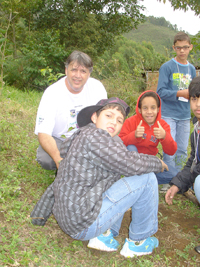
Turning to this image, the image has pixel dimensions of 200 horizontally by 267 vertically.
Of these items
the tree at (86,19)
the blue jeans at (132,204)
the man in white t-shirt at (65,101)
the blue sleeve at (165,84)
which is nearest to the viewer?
the blue jeans at (132,204)

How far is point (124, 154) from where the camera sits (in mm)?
1849

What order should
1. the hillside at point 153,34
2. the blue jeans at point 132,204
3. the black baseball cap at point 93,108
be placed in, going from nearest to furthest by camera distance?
the blue jeans at point 132,204 < the black baseball cap at point 93,108 < the hillside at point 153,34

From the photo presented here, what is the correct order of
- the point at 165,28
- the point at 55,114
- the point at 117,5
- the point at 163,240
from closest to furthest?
the point at 163,240 → the point at 55,114 → the point at 117,5 → the point at 165,28

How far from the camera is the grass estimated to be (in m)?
1.96

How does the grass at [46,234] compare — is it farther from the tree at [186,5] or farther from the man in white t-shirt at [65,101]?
the tree at [186,5]

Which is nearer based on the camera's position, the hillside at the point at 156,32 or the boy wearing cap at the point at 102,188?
the boy wearing cap at the point at 102,188

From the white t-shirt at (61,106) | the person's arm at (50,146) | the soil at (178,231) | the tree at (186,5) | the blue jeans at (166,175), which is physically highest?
the tree at (186,5)

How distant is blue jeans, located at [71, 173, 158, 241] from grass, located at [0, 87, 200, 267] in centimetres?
24

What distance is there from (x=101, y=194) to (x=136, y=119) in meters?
1.70

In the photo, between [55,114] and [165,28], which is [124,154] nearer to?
[55,114]

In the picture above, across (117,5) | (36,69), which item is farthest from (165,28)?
(36,69)

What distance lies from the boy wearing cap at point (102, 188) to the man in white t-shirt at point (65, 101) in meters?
0.82

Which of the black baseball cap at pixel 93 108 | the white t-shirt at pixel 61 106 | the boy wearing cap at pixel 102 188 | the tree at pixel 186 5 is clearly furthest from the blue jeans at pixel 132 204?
the tree at pixel 186 5

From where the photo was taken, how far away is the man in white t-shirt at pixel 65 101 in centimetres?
282
